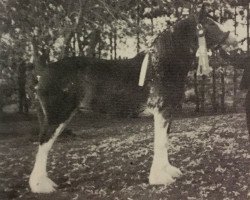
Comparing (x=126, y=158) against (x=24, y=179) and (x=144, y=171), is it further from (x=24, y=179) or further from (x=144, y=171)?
(x=24, y=179)

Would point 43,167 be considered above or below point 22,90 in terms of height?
below

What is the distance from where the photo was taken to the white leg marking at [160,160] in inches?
195

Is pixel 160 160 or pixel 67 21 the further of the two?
pixel 67 21

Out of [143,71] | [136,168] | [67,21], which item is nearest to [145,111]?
[143,71]

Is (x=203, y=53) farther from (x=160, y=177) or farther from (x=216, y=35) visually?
(x=160, y=177)

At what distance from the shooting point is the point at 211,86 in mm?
19484

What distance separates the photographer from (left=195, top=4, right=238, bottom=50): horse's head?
16.5 ft

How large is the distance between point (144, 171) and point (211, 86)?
14.4 meters

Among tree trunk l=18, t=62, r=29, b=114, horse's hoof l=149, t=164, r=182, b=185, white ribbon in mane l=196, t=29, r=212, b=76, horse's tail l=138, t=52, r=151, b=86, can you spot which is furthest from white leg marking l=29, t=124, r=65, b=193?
tree trunk l=18, t=62, r=29, b=114

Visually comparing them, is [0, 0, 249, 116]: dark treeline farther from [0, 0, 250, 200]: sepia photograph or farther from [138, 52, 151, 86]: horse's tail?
[138, 52, 151, 86]: horse's tail

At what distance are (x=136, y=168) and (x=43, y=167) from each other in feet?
4.55

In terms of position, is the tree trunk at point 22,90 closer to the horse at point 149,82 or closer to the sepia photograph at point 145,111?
the sepia photograph at point 145,111

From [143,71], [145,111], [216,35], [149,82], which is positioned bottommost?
[145,111]

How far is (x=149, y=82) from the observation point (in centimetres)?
515
